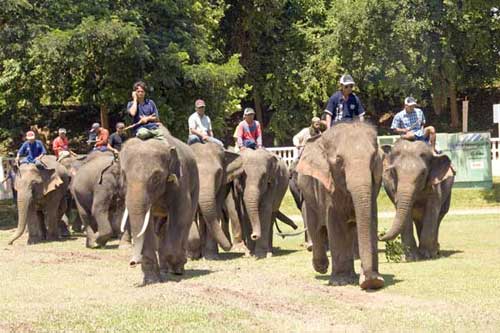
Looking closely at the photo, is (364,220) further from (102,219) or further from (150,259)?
(102,219)

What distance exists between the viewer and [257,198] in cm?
1853

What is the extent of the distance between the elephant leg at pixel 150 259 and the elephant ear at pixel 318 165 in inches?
87.1

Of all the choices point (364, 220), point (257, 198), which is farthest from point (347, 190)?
point (257, 198)

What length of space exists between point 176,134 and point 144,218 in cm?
2091

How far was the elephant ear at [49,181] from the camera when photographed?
23500mm

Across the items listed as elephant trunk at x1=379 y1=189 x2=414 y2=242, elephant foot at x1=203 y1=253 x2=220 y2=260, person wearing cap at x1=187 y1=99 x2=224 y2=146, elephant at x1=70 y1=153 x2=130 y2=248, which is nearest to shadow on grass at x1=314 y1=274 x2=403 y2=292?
elephant trunk at x1=379 y1=189 x2=414 y2=242

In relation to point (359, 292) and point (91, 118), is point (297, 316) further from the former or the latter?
point (91, 118)

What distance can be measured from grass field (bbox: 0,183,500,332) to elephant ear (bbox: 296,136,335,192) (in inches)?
52.2

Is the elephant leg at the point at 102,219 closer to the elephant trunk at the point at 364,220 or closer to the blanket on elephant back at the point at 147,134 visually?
the blanket on elephant back at the point at 147,134

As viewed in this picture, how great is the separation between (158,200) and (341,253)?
8.92ft

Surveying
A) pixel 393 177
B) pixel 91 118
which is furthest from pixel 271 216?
pixel 91 118

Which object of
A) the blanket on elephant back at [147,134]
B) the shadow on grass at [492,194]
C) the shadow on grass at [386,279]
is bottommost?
the shadow on grass at [492,194]

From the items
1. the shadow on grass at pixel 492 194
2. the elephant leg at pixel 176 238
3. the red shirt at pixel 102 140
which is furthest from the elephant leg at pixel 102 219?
the shadow on grass at pixel 492 194

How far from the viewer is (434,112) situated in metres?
53.6
